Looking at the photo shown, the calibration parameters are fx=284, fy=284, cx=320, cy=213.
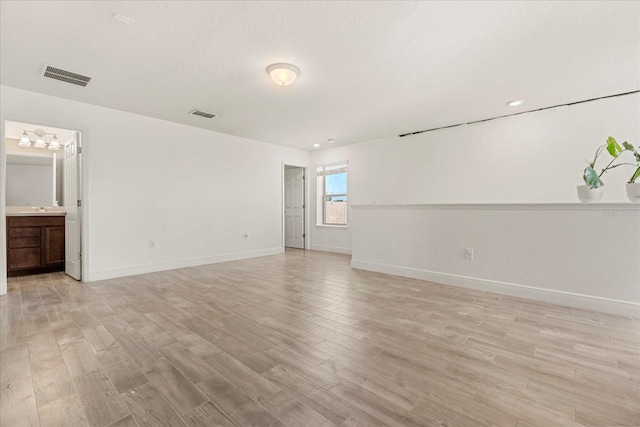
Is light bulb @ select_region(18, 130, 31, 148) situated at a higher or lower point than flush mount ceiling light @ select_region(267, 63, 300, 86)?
lower

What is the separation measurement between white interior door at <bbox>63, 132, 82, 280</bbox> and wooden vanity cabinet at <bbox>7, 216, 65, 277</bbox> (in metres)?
0.29

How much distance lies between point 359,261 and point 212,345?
10.4 ft

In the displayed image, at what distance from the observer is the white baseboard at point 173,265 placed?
4105 mm

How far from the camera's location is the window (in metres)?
6.78

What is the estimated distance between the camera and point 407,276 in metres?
4.28

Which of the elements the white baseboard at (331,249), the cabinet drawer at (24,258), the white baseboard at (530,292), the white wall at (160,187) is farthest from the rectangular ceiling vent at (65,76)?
the white baseboard at (331,249)

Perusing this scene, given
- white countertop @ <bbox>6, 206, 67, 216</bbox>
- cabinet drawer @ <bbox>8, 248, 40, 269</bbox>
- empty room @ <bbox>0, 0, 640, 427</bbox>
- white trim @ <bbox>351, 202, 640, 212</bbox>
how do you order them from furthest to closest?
1. white countertop @ <bbox>6, 206, 67, 216</bbox>
2. cabinet drawer @ <bbox>8, 248, 40, 269</bbox>
3. white trim @ <bbox>351, 202, 640, 212</bbox>
4. empty room @ <bbox>0, 0, 640, 427</bbox>

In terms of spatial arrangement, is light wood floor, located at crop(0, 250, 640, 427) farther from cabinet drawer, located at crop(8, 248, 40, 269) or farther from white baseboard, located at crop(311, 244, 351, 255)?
white baseboard, located at crop(311, 244, 351, 255)

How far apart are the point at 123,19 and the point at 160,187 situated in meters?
2.96

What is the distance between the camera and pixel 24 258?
435 cm

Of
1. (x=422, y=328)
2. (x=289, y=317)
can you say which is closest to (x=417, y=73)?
(x=422, y=328)

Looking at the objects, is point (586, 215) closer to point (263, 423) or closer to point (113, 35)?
point (263, 423)

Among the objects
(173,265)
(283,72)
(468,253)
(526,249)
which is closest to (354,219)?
(468,253)

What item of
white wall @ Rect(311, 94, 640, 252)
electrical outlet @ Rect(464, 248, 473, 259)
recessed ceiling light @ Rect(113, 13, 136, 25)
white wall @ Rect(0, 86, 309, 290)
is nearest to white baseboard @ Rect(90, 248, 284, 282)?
white wall @ Rect(0, 86, 309, 290)
